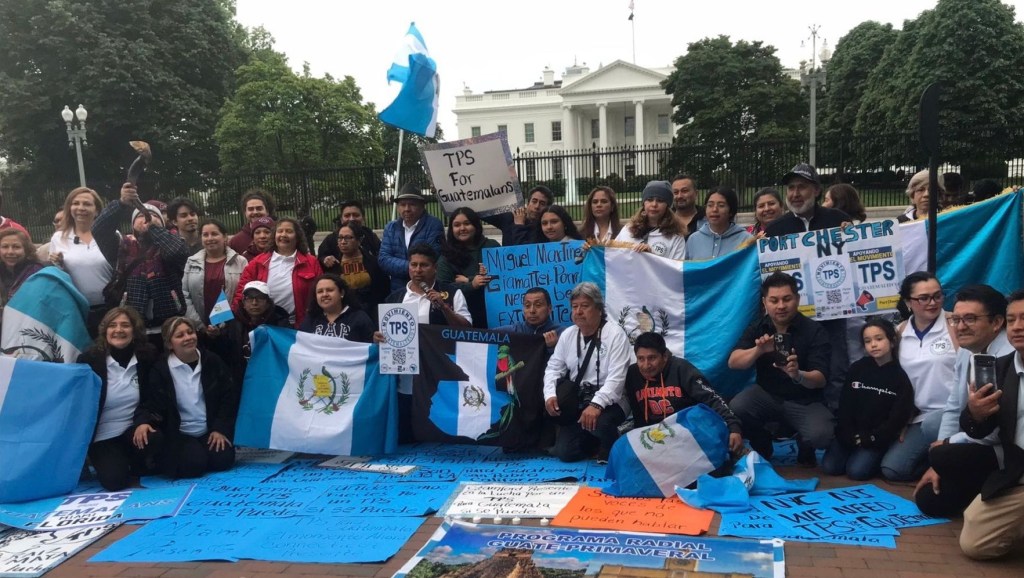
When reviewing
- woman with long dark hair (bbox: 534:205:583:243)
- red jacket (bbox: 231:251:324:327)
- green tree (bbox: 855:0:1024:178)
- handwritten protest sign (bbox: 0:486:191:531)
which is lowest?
handwritten protest sign (bbox: 0:486:191:531)

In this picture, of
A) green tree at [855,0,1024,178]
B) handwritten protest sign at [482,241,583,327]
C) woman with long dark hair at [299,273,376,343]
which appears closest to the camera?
woman with long dark hair at [299,273,376,343]

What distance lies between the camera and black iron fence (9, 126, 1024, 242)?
16625mm

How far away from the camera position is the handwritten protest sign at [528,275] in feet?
22.7

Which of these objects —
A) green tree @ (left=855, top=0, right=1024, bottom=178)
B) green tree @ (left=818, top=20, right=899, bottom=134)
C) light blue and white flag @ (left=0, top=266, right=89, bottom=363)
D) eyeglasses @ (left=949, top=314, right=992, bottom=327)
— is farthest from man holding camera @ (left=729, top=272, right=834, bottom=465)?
green tree @ (left=818, top=20, right=899, bottom=134)

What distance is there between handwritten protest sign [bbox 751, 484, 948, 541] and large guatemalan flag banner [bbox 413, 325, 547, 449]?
6.49ft

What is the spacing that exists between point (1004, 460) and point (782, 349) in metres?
1.72

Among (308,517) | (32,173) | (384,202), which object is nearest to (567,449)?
(308,517)

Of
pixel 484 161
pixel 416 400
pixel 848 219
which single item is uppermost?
pixel 484 161

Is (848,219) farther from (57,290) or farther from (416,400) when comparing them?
(57,290)

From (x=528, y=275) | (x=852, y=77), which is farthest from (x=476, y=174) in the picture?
(x=852, y=77)

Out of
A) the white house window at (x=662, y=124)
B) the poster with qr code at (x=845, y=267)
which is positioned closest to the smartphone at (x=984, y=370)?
the poster with qr code at (x=845, y=267)

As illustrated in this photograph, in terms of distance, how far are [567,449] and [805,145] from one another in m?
13.4

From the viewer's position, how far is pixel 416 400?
6484 millimetres

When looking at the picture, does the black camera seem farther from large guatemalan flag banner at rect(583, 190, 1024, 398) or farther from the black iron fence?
the black iron fence
